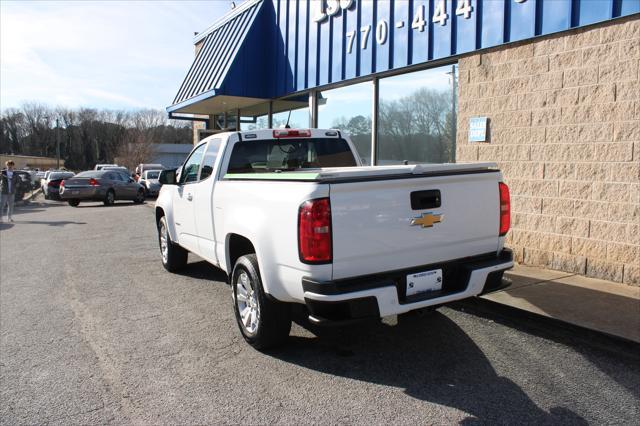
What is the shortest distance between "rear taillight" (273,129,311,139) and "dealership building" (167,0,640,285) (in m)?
1.48

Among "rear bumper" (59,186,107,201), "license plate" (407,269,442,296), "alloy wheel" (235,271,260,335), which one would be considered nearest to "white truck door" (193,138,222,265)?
"alloy wheel" (235,271,260,335)

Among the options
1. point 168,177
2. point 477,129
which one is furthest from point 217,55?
point 477,129

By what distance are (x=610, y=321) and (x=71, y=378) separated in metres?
4.53

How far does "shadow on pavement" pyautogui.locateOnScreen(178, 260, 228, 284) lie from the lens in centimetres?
717

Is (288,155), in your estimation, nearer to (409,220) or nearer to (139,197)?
(409,220)

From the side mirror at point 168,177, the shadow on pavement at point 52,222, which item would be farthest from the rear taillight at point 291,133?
the shadow on pavement at point 52,222

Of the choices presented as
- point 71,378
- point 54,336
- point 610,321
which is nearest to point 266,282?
point 71,378

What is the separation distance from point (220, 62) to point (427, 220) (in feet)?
34.3

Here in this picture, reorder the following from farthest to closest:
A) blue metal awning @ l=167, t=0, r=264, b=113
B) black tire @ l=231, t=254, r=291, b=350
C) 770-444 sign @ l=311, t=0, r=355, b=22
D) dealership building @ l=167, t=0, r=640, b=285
A: blue metal awning @ l=167, t=0, r=264, b=113, 770-444 sign @ l=311, t=0, r=355, b=22, dealership building @ l=167, t=0, r=640, b=285, black tire @ l=231, t=254, r=291, b=350

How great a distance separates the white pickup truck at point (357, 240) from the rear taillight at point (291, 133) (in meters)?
1.00

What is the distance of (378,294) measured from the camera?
11.9 ft

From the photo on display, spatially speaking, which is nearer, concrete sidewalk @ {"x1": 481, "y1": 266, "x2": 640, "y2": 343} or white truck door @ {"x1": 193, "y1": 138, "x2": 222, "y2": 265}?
concrete sidewalk @ {"x1": 481, "y1": 266, "x2": 640, "y2": 343}

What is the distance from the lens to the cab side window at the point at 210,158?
5698mm

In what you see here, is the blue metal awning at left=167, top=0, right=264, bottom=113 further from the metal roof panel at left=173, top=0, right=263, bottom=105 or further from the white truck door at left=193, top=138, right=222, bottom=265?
the white truck door at left=193, top=138, right=222, bottom=265
